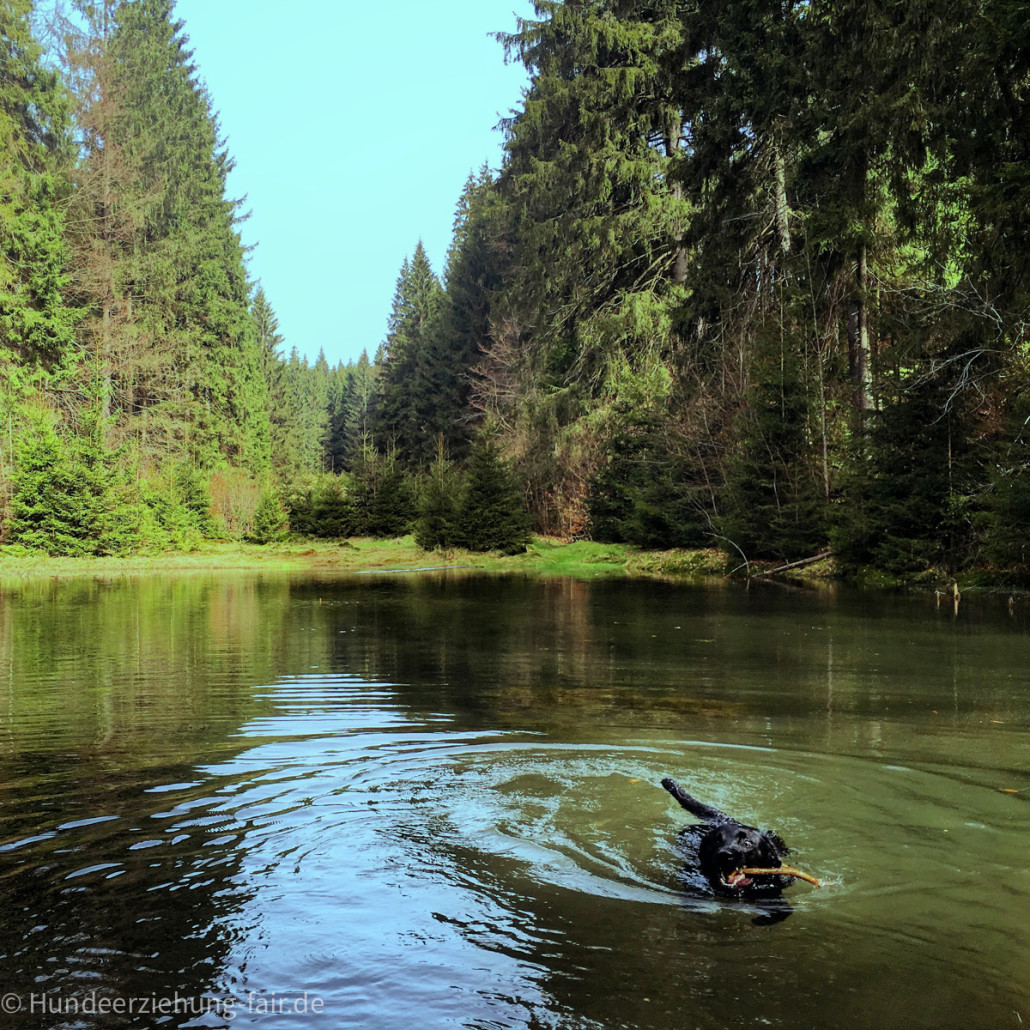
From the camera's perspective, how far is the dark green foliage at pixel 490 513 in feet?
95.8

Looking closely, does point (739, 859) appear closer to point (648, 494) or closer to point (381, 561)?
point (648, 494)

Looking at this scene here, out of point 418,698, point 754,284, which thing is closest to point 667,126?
point 754,284

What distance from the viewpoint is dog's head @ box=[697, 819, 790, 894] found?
3.66m

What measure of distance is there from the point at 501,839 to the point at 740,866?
1.17 metres

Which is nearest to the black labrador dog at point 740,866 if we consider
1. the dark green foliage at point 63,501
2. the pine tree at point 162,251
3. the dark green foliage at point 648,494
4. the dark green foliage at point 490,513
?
the dark green foliage at point 648,494

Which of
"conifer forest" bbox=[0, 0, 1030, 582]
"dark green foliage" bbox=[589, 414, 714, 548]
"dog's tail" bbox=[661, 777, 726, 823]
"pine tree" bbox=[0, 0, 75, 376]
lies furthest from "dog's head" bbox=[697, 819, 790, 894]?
"pine tree" bbox=[0, 0, 75, 376]

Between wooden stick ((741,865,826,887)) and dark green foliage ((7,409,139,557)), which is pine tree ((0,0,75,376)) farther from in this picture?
wooden stick ((741,865,826,887))

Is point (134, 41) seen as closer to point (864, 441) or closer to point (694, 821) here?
point (864, 441)

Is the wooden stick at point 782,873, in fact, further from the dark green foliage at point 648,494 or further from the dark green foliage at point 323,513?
the dark green foliage at point 323,513

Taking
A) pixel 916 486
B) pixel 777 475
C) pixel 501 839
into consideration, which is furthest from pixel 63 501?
pixel 501 839

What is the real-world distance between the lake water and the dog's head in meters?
0.11

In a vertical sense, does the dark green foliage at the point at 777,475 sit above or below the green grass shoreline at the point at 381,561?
above

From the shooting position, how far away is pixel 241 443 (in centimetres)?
4938

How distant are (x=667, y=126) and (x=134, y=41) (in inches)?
1271
